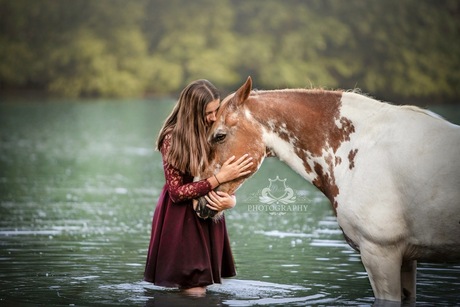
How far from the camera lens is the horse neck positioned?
14.3ft

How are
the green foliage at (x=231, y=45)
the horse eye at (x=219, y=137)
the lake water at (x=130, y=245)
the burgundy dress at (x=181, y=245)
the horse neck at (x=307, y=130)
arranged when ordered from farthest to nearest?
the green foliage at (x=231, y=45) → the lake water at (x=130, y=245) → the burgundy dress at (x=181, y=245) → the horse eye at (x=219, y=137) → the horse neck at (x=307, y=130)

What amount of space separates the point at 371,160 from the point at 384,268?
55 centimetres

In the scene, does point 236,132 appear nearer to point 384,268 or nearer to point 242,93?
point 242,93

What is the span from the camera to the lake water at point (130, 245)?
5.13 m

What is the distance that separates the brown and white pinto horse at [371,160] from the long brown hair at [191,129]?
0.16m

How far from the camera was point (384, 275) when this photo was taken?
4.16 metres

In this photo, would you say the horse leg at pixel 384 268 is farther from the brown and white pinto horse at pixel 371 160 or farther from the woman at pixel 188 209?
the woman at pixel 188 209

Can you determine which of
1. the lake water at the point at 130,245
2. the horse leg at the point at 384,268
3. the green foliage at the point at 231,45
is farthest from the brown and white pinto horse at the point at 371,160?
the green foliage at the point at 231,45

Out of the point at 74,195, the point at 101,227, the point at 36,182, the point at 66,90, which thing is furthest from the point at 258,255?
the point at 66,90

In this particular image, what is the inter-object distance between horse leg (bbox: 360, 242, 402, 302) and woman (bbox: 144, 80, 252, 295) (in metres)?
0.86

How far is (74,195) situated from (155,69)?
30476 millimetres

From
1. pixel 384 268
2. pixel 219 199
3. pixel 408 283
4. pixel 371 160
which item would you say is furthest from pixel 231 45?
pixel 384 268

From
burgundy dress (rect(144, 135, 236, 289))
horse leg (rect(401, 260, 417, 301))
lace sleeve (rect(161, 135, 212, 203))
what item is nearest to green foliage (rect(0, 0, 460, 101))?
burgundy dress (rect(144, 135, 236, 289))

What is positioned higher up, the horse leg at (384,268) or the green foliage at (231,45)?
the green foliage at (231,45)
